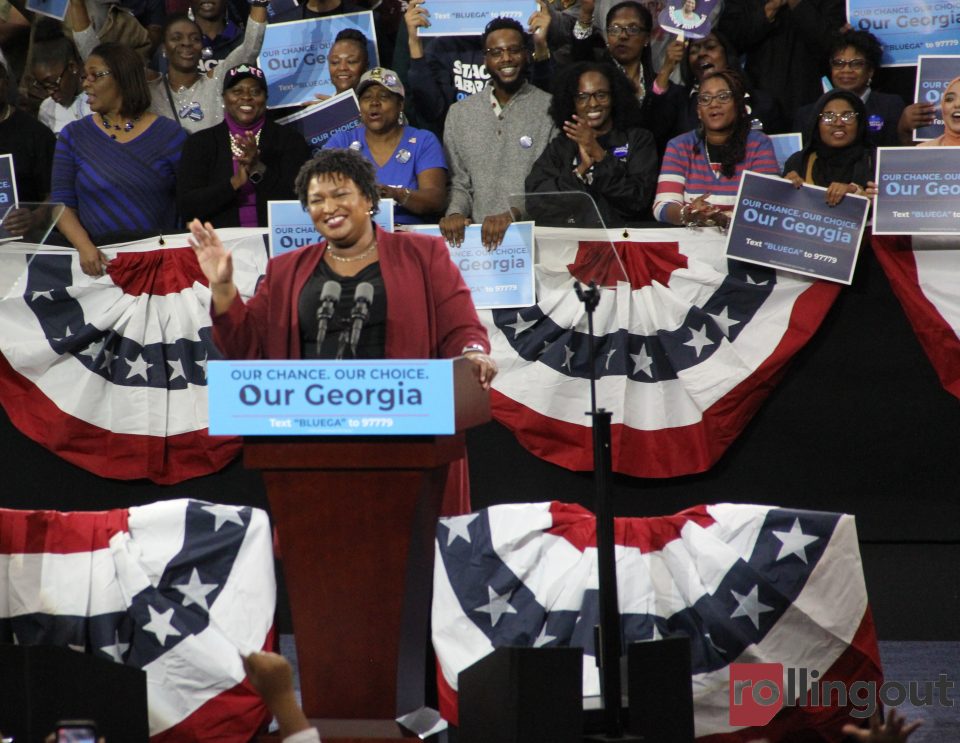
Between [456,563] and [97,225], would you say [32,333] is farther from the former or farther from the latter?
[456,563]

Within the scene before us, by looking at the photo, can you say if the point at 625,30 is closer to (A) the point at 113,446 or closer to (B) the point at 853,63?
(B) the point at 853,63

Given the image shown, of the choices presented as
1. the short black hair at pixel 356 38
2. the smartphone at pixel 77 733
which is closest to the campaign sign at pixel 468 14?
the short black hair at pixel 356 38

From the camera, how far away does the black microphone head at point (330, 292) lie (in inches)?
130

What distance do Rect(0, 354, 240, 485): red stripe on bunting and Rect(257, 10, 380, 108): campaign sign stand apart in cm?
205

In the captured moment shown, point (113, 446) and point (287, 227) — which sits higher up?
point (287, 227)

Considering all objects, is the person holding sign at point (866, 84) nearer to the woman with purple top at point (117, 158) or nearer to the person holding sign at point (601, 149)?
the person holding sign at point (601, 149)

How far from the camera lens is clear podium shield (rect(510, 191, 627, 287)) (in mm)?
5520

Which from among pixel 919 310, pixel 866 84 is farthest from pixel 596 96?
pixel 919 310

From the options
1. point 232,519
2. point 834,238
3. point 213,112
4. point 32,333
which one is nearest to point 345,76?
point 213,112

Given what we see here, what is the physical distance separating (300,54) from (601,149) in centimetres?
190

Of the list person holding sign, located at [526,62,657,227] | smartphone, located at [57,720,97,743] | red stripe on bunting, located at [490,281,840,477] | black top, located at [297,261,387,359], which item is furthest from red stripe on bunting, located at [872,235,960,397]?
smartphone, located at [57,720,97,743]

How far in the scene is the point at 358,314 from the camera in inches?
128

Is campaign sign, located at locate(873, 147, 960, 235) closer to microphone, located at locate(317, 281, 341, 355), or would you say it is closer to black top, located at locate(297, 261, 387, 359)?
black top, located at locate(297, 261, 387, 359)

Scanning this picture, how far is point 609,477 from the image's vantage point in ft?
11.2
